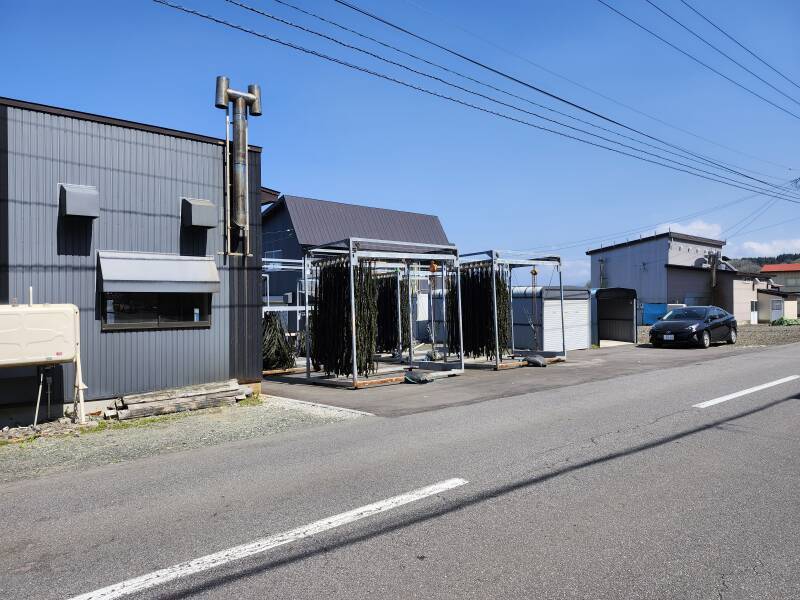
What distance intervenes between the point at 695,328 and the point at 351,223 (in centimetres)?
1755

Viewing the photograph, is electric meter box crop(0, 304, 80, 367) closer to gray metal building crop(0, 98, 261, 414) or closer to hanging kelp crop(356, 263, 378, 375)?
gray metal building crop(0, 98, 261, 414)

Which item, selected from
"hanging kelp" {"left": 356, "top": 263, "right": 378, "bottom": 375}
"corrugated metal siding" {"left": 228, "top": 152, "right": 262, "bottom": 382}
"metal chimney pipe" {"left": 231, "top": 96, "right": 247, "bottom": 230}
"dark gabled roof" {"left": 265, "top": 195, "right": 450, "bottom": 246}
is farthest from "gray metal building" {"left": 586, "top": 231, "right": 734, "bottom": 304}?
"metal chimney pipe" {"left": 231, "top": 96, "right": 247, "bottom": 230}

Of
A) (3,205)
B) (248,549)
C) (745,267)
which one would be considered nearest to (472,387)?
(248,549)

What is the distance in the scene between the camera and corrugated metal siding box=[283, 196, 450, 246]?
29.5 m

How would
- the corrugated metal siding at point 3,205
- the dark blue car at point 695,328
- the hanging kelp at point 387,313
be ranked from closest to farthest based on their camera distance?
the corrugated metal siding at point 3,205, the hanging kelp at point 387,313, the dark blue car at point 695,328

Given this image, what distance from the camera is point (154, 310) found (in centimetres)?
1035

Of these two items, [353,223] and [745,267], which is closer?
[353,223]

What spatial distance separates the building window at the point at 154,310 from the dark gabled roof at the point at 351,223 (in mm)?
17208

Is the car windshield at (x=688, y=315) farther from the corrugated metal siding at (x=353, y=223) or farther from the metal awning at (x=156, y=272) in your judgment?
the metal awning at (x=156, y=272)

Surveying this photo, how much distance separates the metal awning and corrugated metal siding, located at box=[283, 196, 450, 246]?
57.8ft

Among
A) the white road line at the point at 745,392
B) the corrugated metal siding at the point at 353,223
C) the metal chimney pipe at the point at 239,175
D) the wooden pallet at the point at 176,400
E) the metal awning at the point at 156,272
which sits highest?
the corrugated metal siding at the point at 353,223

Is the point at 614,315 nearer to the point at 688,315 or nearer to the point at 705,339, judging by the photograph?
the point at 688,315

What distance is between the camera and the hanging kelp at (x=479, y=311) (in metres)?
15.5

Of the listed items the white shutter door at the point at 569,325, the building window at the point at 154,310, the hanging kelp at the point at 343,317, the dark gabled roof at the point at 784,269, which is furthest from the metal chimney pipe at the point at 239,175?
the dark gabled roof at the point at 784,269
